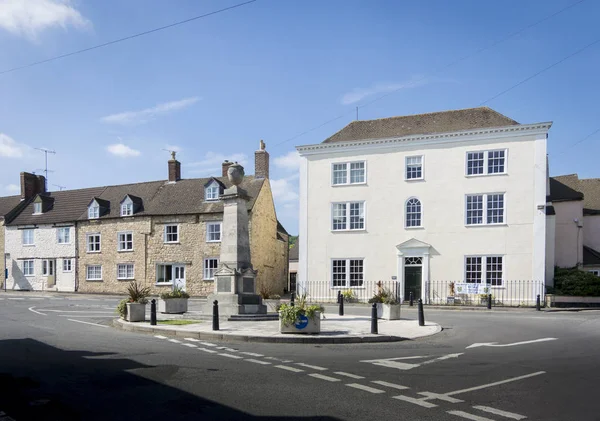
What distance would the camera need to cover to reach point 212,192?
39.7 metres

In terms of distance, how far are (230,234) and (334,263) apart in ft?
49.0

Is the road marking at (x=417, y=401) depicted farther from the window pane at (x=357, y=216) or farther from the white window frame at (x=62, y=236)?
the white window frame at (x=62, y=236)

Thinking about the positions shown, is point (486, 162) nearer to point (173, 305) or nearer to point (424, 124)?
point (424, 124)

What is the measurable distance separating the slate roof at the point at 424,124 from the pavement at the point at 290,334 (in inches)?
687

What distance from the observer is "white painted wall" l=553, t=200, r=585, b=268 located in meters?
33.5

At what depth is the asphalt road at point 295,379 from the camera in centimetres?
652

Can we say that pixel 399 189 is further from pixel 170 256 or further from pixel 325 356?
pixel 325 356

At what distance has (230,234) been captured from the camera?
63.8ft

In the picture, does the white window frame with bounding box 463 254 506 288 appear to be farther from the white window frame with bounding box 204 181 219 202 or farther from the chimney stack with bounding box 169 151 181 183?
the chimney stack with bounding box 169 151 181 183

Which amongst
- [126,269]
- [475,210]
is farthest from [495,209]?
[126,269]

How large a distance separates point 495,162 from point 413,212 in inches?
225

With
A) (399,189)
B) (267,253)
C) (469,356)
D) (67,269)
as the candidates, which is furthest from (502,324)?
(67,269)

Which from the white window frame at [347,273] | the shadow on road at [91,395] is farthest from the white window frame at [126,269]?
the shadow on road at [91,395]

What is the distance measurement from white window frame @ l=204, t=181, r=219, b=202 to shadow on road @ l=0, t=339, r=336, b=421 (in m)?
29.5
